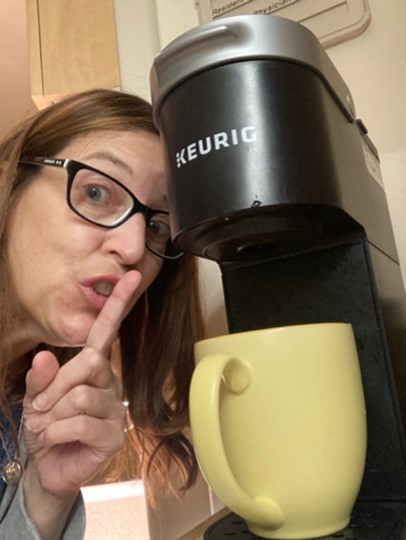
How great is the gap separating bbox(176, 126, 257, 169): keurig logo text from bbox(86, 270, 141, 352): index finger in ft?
0.58

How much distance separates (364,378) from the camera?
474mm

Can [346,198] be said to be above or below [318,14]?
below

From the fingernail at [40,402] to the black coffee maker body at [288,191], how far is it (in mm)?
207

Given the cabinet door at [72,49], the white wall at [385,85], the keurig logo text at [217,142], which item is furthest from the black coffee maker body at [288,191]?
the cabinet door at [72,49]

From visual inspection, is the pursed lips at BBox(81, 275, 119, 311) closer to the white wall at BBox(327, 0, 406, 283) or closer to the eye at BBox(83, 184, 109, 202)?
the eye at BBox(83, 184, 109, 202)

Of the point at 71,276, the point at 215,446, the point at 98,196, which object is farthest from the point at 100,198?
the point at 215,446

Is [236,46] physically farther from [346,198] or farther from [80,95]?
[80,95]

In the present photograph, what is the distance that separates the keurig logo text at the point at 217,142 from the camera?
1.33ft

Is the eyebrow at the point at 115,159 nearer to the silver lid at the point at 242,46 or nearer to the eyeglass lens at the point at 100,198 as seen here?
the eyeglass lens at the point at 100,198

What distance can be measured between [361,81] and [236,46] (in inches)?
15.7

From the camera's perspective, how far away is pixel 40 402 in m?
0.53

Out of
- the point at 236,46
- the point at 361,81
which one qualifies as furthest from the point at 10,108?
the point at 236,46

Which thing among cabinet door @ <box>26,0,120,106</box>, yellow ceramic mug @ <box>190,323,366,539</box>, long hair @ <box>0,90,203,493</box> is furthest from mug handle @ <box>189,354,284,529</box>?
cabinet door @ <box>26,0,120,106</box>

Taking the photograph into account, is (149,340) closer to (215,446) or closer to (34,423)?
(34,423)
